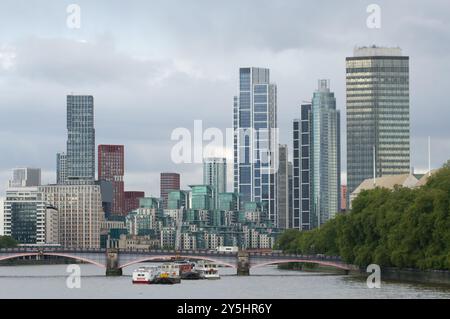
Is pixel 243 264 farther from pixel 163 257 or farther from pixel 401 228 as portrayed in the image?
pixel 401 228

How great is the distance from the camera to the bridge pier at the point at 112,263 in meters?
164

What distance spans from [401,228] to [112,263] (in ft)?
168

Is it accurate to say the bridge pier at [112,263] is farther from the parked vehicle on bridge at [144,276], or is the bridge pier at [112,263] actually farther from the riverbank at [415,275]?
the riverbank at [415,275]

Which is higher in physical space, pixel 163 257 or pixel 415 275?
pixel 163 257

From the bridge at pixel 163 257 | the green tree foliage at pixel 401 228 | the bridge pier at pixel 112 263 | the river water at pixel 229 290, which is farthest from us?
the bridge at pixel 163 257

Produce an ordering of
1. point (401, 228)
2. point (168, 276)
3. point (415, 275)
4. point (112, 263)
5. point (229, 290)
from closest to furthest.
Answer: point (229, 290) → point (415, 275) → point (401, 228) → point (168, 276) → point (112, 263)

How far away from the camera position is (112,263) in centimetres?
16662

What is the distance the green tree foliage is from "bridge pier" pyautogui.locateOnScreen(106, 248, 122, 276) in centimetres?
2605

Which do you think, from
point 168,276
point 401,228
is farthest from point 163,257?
point 401,228

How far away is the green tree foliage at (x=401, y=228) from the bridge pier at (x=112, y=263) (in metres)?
26.0

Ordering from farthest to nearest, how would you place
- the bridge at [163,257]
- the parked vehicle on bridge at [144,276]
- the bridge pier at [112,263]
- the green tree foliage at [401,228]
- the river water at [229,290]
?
the bridge at [163,257] < the bridge pier at [112,263] < the parked vehicle on bridge at [144,276] < the green tree foliage at [401,228] < the river water at [229,290]

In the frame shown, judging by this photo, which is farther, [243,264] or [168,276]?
[243,264]

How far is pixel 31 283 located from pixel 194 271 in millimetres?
23280

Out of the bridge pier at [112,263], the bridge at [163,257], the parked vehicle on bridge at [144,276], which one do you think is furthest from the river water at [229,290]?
the bridge at [163,257]
